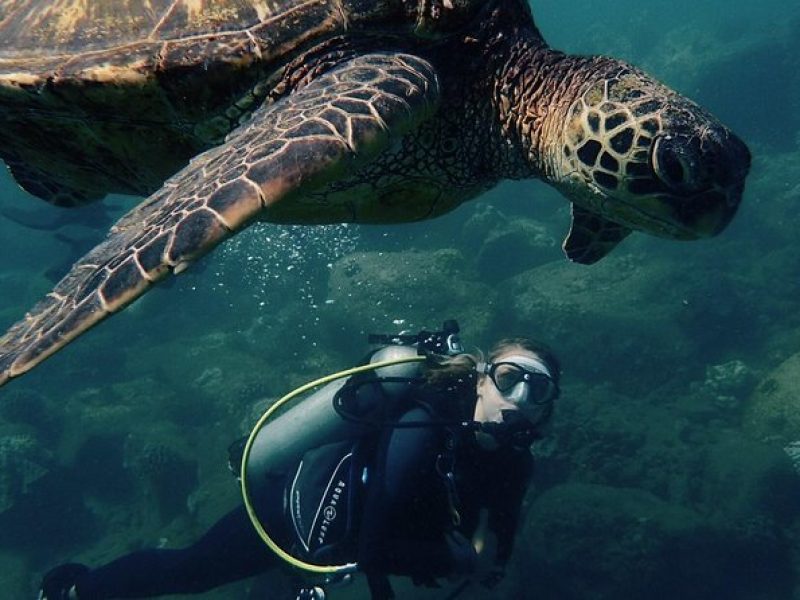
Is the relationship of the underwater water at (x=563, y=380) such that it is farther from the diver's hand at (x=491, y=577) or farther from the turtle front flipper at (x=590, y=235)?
the turtle front flipper at (x=590, y=235)

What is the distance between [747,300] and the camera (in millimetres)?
8828

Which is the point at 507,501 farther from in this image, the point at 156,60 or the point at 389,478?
the point at 156,60

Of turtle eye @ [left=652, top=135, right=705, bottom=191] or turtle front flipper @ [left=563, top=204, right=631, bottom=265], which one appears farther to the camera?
turtle front flipper @ [left=563, top=204, right=631, bottom=265]

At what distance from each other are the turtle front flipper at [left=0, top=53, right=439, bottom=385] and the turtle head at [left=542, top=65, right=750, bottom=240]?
0.60m

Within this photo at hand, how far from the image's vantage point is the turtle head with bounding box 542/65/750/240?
5.87 ft

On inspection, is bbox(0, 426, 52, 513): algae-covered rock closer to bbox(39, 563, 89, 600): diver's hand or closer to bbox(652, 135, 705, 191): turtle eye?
bbox(39, 563, 89, 600): diver's hand

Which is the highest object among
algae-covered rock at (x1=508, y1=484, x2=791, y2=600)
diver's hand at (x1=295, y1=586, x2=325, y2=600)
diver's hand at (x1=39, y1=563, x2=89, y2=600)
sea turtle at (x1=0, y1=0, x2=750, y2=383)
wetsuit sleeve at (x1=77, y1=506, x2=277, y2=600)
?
sea turtle at (x1=0, y1=0, x2=750, y2=383)

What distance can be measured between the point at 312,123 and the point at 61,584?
4482mm

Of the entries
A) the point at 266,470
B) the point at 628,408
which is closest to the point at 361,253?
the point at 628,408

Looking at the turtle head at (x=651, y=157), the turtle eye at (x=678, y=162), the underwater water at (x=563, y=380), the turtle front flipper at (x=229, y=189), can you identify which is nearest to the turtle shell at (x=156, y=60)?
the turtle front flipper at (x=229, y=189)

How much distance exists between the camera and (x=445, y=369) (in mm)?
3701

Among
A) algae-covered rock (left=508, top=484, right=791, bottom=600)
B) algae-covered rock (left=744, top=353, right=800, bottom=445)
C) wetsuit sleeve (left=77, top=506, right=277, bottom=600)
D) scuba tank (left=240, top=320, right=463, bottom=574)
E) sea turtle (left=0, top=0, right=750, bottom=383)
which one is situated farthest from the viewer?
algae-covered rock (left=744, top=353, right=800, bottom=445)

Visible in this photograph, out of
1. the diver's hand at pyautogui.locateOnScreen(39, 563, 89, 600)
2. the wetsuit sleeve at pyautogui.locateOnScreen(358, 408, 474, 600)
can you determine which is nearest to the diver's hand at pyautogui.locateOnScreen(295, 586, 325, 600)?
the wetsuit sleeve at pyautogui.locateOnScreen(358, 408, 474, 600)

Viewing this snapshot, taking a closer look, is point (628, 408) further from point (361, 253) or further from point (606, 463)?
point (361, 253)
